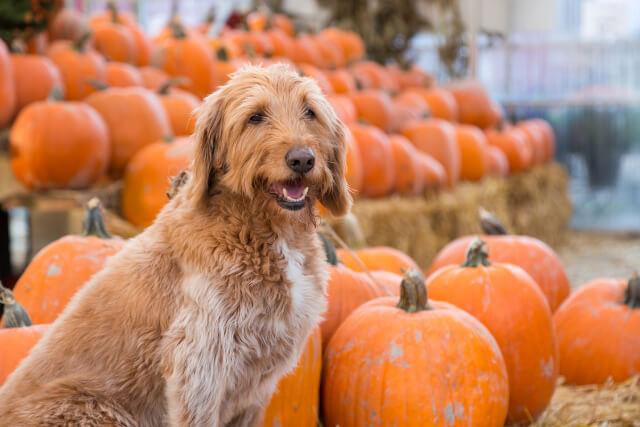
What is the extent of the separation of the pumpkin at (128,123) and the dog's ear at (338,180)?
268cm

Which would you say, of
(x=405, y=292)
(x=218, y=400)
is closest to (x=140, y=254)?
(x=218, y=400)

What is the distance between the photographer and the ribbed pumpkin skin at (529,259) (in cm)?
357

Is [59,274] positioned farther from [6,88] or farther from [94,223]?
[6,88]

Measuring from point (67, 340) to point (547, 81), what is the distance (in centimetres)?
940

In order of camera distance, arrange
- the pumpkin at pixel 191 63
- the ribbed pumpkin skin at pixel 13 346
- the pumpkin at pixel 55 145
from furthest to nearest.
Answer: the pumpkin at pixel 191 63 → the pumpkin at pixel 55 145 → the ribbed pumpkin skin at pixel 13 346

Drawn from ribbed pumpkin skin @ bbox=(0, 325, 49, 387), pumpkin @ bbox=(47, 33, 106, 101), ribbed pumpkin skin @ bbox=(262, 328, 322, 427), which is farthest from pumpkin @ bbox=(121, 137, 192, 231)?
ribbed pumpkin skin @ bbox=(262, 328, 322, 427)

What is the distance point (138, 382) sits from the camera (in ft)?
6.21

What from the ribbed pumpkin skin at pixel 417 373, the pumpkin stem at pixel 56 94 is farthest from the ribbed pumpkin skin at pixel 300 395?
the pumpkin stem at pixel 56 94

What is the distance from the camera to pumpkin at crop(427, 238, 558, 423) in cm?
276

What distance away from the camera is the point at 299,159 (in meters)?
1.77

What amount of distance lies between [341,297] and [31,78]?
288 centimetres

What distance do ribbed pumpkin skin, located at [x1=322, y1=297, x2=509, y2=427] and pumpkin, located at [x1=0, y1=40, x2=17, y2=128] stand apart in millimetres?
2987

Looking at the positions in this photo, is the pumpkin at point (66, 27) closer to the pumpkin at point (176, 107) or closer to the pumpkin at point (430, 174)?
the pumpkin at point (176, 107)

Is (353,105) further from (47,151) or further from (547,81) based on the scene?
(547,81)
